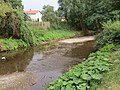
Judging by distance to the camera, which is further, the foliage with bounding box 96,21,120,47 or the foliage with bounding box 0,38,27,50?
the foliage with bounding box 0,38,27,50

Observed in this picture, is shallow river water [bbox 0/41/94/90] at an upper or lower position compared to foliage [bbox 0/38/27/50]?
lower

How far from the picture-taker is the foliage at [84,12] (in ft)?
117

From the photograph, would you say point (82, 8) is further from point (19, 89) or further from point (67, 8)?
point (19, 89)

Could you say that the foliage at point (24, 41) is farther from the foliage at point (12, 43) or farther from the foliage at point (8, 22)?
the foliage at point (8, 22)

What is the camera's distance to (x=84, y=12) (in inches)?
1575

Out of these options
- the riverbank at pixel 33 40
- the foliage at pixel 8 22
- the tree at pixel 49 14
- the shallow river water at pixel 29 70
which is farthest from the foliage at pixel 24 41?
the tree at pixel 49 14

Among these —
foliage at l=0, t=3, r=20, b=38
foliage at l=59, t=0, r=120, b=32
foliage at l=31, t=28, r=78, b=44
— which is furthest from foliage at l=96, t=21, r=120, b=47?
foliage at l=59, t=0, r=120, b=32

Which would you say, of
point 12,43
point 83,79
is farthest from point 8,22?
point 83,79

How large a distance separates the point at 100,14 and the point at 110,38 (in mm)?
20521

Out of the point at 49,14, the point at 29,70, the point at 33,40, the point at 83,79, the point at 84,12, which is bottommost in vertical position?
the point at 29,70

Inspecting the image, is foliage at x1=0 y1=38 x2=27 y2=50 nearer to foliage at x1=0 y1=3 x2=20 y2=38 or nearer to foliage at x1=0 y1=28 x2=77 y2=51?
foliage at x1=0 y1=28 x2=77 y2=51

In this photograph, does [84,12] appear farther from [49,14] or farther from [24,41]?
[24,41]

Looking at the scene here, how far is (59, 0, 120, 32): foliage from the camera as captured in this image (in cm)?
3568

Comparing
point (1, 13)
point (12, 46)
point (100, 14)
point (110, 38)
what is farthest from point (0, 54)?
point (100, 14)
